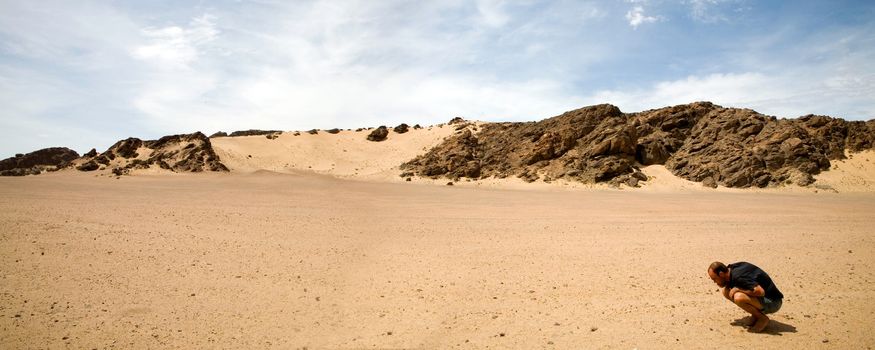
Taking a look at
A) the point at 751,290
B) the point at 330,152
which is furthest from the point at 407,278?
the point at 330,152

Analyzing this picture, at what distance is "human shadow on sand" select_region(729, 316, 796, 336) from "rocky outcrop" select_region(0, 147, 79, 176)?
39.6m

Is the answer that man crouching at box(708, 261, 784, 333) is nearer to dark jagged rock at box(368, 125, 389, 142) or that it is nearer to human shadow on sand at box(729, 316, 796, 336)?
human shadow on sand at box(729, 316, 796, 336)

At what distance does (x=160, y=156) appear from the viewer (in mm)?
33688

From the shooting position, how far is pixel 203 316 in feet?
21.2

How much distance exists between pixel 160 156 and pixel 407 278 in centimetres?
3153

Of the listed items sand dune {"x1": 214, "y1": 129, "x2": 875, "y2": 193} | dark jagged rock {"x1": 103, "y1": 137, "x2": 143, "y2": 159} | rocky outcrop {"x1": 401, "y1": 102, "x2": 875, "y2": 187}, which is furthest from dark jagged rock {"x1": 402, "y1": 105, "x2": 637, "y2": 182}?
dark jagged rock {"x1": 103, "y1": 137, "x2": 143, "y2": 159}

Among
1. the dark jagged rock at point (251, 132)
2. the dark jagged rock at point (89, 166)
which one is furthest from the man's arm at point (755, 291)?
the dark jagged rock at point (251, 132)

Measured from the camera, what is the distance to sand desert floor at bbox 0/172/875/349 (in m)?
5.91

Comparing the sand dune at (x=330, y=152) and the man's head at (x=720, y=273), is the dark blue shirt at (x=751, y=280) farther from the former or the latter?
the sand dune at (x=330, y=152)

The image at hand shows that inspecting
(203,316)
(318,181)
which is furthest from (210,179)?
(203,316)

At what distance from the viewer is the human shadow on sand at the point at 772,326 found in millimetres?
5930

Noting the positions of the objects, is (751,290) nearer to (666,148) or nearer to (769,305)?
(769,305)

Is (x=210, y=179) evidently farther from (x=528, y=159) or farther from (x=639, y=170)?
(x=639, y=170)

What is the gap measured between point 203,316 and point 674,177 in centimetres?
3013
